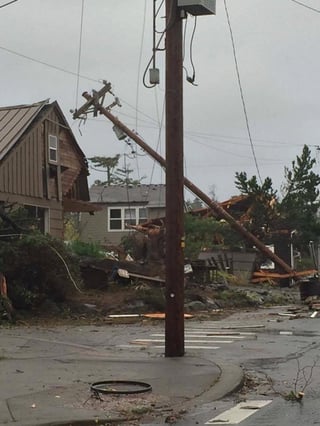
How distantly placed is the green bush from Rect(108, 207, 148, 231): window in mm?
31750

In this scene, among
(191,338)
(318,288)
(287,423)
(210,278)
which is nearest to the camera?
(287,423)

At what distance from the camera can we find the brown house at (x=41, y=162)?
2486 cm

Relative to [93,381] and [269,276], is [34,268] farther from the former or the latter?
[269,276]

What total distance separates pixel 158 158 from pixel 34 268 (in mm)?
20572

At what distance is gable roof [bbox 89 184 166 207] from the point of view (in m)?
51.3

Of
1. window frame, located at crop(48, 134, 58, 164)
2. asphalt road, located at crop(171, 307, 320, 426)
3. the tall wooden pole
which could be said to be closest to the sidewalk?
asphalt road, located at crop(171, 307, 320, 426)

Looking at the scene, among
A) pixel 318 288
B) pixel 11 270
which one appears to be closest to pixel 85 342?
pixel 11 270

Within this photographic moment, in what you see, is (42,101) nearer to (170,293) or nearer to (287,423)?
(170,293)

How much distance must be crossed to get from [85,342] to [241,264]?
24.2m

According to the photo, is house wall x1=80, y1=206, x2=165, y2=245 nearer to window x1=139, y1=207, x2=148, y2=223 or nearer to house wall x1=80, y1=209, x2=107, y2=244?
house wall x1=80, y1=209, x2=107, y2=244

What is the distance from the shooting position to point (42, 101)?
2783cm

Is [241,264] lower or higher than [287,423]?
higher

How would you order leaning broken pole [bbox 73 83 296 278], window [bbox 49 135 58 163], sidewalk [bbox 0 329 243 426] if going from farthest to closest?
leaning broken pole [bbox 73 83 296 278], window [bbox 49 135 58 163], sidewalk [bbox 0 329 243 426]

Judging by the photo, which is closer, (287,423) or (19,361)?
(287,423)
